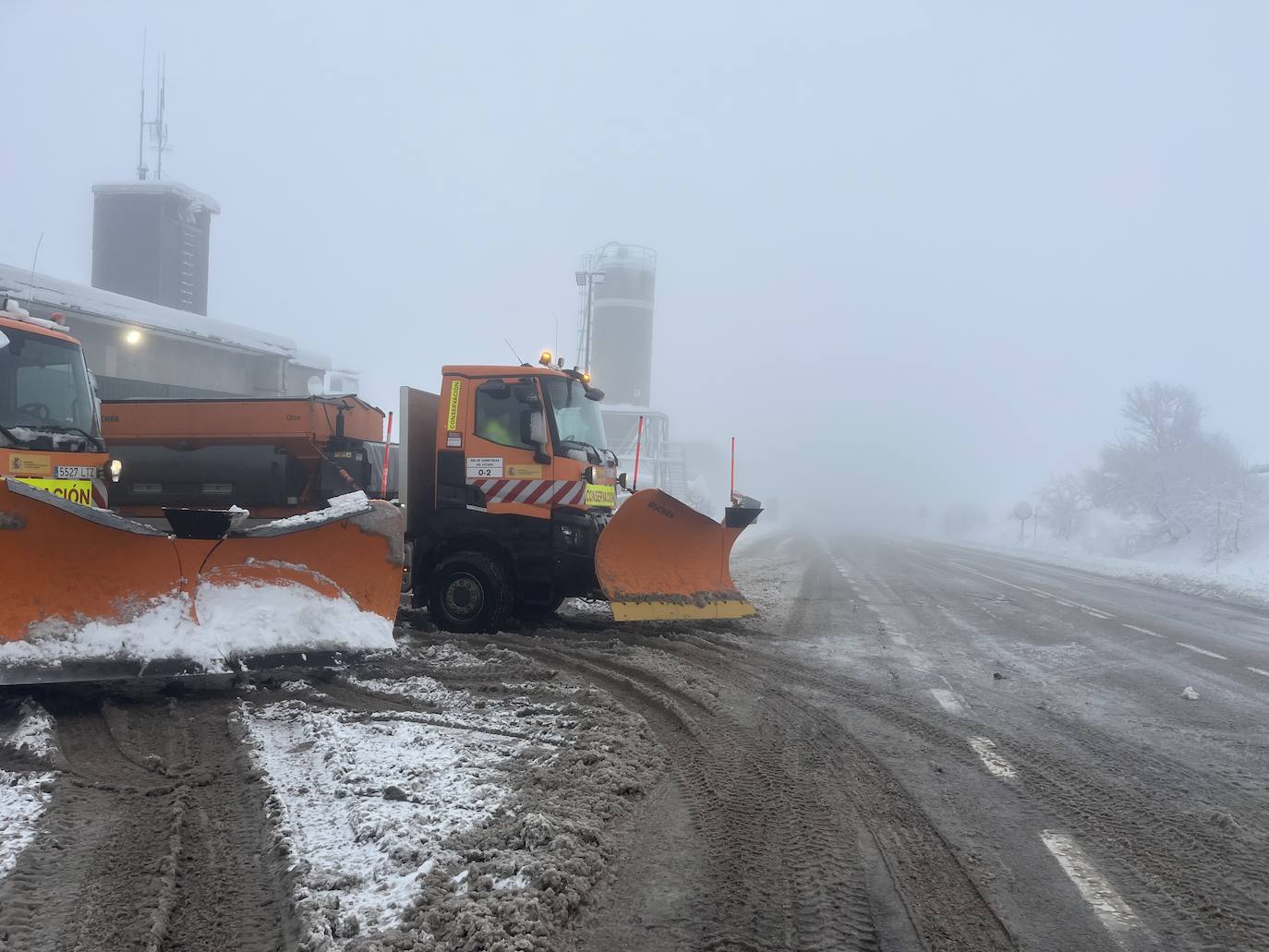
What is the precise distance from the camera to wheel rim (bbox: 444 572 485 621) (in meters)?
8.09

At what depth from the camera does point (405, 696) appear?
564 cm

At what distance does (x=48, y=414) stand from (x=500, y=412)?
12.0 feet

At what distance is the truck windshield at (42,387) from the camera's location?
6.46 metres

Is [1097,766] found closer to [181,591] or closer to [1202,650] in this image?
[181,591]

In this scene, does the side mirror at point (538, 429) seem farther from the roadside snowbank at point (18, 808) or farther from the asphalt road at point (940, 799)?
the roadside snowbank at point (18, 808)

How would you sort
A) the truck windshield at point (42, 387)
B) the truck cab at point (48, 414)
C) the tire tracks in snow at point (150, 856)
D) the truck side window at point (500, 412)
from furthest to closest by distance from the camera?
the truck side window at point (500, 412), the truck windshield at point (42, 387), the truck cab at point (48, 414), the tire tracks in snow at point (150, 856)

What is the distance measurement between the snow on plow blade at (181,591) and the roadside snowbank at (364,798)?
545 mm

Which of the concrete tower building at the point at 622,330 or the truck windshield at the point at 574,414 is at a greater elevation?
the concrete tower building at the point at 622,330

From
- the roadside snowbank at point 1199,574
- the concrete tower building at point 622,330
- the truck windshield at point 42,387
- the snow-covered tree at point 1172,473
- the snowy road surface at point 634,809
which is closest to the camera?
the snowy road surface at point 634,809

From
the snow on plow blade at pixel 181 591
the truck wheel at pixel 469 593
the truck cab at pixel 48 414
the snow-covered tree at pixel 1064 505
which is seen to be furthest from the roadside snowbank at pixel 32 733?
the snow-covered tree at pixel 1064 505

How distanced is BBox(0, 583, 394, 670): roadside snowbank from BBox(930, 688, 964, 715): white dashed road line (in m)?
3.88

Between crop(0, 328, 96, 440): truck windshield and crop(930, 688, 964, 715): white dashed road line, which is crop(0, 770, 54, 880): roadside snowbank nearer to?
crop(0, 328, 96, 440): truck windshield

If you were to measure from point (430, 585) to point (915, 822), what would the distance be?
18.1 feet

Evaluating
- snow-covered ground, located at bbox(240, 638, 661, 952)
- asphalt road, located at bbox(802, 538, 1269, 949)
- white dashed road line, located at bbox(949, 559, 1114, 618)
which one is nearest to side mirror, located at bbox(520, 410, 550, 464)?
snow-covered ground, located at bbox(240, 638, 661, 952)
